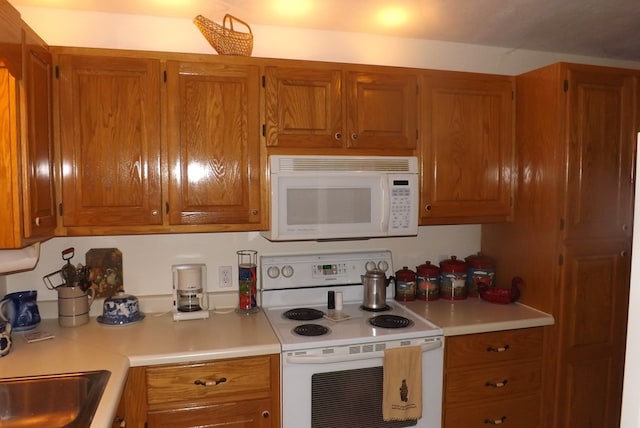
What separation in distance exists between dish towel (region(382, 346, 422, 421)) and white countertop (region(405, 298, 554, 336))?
0.74 ft

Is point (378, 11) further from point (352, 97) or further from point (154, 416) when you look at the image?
point (154, 416)

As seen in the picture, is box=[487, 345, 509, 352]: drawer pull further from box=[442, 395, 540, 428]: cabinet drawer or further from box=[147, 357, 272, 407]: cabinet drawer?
box=[147, 357, 272, 407]: cabinet drawer

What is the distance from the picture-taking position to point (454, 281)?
2.53 metres

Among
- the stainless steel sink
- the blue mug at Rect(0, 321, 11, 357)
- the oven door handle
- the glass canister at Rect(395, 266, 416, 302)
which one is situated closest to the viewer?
the stainless steel sink

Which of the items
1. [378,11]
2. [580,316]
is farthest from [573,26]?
[580,316]

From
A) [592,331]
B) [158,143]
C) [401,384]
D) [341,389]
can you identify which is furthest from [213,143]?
[592,331]

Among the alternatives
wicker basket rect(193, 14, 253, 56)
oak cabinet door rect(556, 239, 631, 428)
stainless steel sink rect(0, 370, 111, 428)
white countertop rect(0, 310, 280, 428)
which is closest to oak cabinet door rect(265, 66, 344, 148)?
wicker basket rect(193, 14, 253, 56)

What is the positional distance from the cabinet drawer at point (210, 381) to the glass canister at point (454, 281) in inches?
46.5

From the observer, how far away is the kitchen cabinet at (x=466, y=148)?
228cm

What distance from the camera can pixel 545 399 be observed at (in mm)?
2213

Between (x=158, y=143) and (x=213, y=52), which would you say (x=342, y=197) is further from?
(x=213, y=52)

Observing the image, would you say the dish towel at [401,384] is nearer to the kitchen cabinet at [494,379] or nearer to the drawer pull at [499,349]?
the kitchen cabinet at [494,379]

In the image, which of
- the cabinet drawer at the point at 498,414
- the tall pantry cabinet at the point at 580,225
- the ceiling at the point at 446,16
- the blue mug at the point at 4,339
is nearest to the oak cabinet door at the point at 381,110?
the ceiling at the point at 446,16

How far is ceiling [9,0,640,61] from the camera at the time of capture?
2039mm
